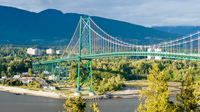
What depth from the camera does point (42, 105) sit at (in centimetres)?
3212

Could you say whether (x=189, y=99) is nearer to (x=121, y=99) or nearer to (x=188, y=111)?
(x=188, y=111)

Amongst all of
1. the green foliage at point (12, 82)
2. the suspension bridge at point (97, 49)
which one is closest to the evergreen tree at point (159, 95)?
the suspension bridge at point (97, 49)

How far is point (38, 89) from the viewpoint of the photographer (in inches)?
1687

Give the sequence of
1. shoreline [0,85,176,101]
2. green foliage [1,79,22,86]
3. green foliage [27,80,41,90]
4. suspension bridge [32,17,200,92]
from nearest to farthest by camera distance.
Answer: suspension bridge [32,17,200,92], shoreline [0,85,176,101], green foliage [27,80,41,90], green foliage [1,79,22,86]

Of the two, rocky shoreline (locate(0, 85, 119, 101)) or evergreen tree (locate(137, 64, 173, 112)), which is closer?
evergreen tree (locate(137, 64, 173, 112))

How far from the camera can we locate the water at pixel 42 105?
29.1 meters

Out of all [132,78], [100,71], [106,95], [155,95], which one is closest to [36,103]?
A: [106,95]

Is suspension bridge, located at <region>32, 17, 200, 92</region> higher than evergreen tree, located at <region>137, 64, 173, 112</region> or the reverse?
higher

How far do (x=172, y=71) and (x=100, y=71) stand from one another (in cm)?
1745

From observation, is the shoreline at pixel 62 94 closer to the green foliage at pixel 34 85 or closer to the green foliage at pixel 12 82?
the green foliage at pixel 34 85

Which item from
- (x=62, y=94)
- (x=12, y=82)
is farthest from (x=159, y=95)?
(x=12, y=82)

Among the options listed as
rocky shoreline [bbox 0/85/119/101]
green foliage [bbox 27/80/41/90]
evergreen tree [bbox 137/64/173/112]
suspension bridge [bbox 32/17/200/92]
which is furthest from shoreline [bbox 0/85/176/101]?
evergreen tree [bbox 137/64/173/112]

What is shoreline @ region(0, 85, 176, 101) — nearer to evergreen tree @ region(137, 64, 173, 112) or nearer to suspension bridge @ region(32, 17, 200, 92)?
suspension bridge @ region(32, 17, 200, 92)

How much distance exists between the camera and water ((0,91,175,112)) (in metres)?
29.1
